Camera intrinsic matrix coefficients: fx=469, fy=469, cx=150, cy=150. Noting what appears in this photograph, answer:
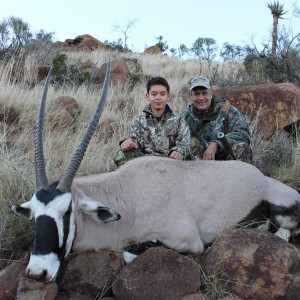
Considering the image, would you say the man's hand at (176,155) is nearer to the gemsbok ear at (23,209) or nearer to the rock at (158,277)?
the rock at (158,277)

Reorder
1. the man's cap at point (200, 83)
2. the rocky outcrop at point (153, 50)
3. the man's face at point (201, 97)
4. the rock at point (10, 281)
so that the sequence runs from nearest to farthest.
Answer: the rock at point (10, 281) → the man's cap at point (200, 83) → the man's face at point (201, 97) → the rocky outcrop at point (153, 50)

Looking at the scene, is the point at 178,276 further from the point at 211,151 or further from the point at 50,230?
the point at 211,151

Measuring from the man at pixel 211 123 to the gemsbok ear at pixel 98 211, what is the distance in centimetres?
197

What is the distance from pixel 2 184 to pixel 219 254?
2067mm

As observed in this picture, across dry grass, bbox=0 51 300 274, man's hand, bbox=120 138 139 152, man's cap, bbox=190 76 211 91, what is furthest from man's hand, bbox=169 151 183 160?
man's cap, bbox=190 76 211 91

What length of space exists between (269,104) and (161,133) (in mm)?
2437

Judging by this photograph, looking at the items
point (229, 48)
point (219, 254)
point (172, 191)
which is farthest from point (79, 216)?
point (229, 48)

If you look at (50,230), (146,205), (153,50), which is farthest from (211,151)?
(153,50)

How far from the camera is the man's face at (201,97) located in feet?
17.3

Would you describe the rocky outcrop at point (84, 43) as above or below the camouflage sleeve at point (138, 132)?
above

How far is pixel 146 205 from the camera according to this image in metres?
3.49

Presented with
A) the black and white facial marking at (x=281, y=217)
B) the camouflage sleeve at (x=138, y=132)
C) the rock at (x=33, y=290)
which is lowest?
the rock at (x=33, y=290)

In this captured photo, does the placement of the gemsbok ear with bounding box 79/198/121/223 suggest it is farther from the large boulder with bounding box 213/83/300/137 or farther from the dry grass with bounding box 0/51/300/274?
the large boulder with bounding box 213/83/300/137

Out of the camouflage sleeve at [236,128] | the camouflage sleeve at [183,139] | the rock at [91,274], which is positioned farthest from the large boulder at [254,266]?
the camouflage sleeve at [236,128]
